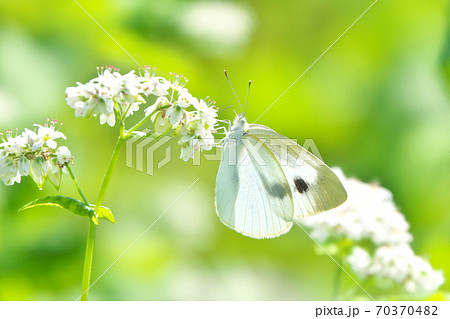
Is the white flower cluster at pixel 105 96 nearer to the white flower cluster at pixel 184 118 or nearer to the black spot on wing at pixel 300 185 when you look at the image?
the white flower cluster at pixel 184 118

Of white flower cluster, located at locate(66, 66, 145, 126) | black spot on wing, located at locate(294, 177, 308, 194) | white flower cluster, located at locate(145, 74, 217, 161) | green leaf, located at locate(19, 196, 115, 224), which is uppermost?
black spot on wing, located at locate(294, 177, 308, 194)

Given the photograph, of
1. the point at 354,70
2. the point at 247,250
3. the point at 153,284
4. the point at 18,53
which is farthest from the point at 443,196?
the point at 18,53

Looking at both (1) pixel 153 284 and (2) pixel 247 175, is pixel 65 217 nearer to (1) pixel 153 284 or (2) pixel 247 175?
(1) pixel 153 284

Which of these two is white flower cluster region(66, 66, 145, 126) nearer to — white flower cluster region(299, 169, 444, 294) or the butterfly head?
the butterfly head

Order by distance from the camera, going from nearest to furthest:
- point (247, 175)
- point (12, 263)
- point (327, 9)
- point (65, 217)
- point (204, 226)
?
point (247, 175) → point (12, 263) → point (65, 217) → point (204, 226) → point (327, 9)

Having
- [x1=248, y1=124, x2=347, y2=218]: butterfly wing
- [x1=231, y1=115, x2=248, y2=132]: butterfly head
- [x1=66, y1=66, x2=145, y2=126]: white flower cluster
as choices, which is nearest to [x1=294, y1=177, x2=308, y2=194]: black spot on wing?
[x1=248, y1=124, x2=347, y2=218]: butterfly wing

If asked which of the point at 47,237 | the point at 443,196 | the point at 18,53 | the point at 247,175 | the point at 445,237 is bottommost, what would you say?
the point at 47,237

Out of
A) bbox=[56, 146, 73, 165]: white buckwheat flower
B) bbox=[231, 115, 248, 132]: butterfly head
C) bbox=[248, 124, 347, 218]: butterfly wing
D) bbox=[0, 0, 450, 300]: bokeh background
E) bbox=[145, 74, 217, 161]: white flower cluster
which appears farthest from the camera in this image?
bbox=[0, 0, 450, 300]: bokeh background
